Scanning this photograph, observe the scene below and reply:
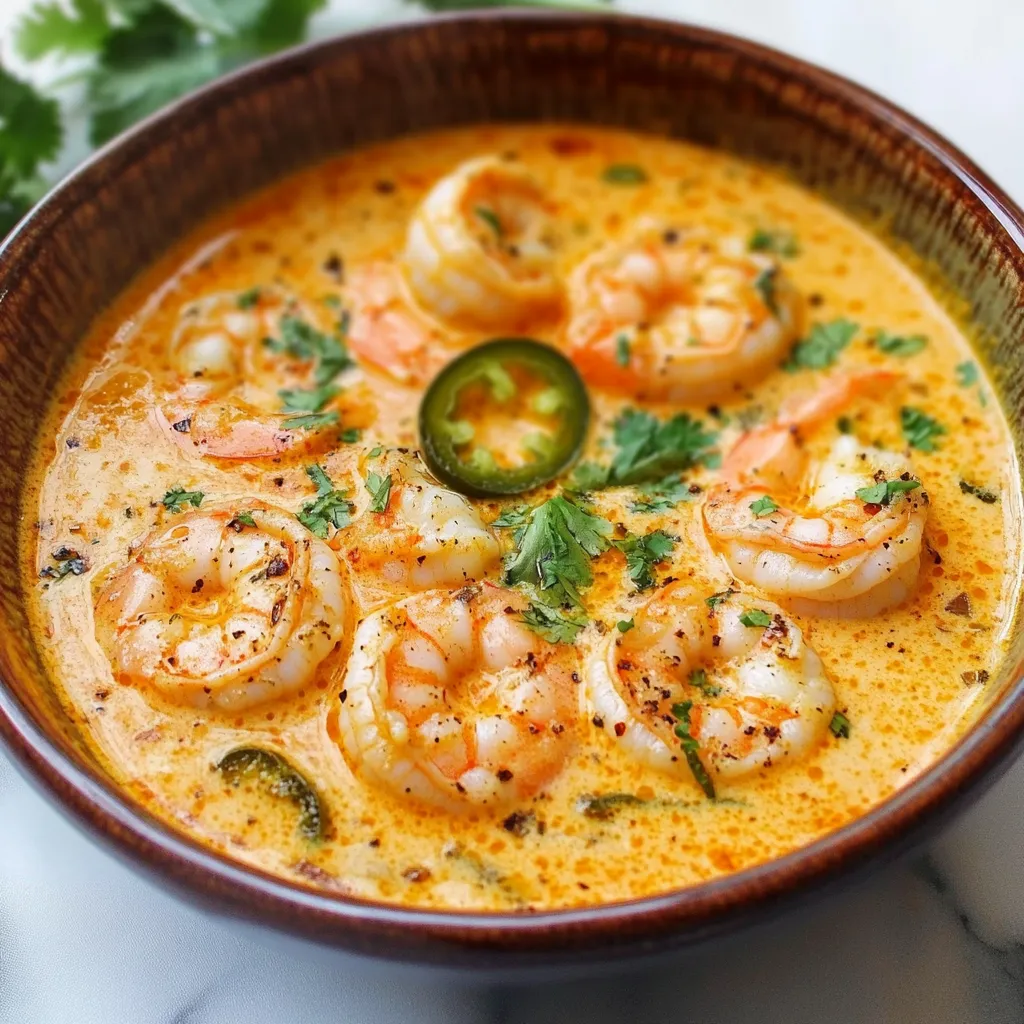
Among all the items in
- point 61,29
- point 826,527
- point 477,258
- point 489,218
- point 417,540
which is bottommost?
point 826,527

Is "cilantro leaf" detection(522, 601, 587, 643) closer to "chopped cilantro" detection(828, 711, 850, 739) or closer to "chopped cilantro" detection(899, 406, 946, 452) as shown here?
"chopped cilantro" detection(828, 711, 850, 739)

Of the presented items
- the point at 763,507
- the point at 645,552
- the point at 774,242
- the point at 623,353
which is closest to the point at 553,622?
the point at 645,552

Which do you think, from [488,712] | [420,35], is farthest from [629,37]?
[488,712]

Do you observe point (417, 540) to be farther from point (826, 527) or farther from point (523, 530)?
point (826, 527)

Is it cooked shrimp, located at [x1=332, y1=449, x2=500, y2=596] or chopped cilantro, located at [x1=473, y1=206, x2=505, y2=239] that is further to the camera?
chopped cilantro, located at [x1=473, y1=206, x2=505, y2=239]

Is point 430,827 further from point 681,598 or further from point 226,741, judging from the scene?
point 681,598

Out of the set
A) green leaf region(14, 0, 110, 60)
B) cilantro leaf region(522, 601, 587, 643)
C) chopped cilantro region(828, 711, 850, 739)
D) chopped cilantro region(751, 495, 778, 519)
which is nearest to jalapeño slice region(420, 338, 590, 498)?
cilantro leaf region(522, 601, 587, 643)
